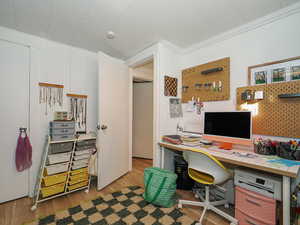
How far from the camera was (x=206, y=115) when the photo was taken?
1.84 m

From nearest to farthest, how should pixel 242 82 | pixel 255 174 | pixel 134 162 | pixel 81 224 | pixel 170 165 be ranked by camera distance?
1. pixel 255 174
2. pixel 81 224
3. pixel 242 82
4. pixel 170 165
5. pixel 134 162

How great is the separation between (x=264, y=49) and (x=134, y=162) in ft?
10.2

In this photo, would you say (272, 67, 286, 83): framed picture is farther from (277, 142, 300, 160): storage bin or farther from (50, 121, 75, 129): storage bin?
(50, 121, 75, 129): storage bin

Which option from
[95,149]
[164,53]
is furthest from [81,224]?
[164,53]

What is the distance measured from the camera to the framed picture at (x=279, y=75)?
4.72 feet

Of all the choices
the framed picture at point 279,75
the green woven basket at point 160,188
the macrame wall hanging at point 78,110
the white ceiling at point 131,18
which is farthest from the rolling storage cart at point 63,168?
the framed picture at point 279,75

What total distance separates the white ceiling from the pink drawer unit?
1.89 meters

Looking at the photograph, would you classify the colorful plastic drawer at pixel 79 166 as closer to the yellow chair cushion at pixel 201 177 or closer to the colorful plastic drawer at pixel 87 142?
the colorful plastic drawer at pixel 87 142

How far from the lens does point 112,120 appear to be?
230cm

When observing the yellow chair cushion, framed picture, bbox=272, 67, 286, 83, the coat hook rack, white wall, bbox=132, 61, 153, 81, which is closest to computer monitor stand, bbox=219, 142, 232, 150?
the yellow chair cushion

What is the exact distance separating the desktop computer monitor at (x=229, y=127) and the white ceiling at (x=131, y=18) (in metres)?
1.14

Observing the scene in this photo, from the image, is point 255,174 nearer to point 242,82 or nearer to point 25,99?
point 242,82

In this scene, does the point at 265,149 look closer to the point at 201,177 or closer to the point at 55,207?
the point at 201,177

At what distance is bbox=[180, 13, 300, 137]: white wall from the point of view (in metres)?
1.42
